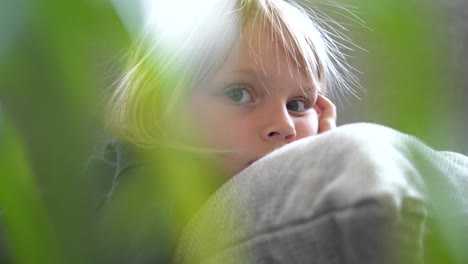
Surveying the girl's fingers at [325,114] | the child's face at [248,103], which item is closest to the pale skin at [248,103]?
the child's face at [248,103]

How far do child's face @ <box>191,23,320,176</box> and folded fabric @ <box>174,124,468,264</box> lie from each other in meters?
0.15

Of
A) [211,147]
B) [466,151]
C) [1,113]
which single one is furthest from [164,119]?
[466,151]

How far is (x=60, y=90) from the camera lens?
314 millimetres

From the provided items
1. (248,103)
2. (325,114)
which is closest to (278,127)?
(248,103)

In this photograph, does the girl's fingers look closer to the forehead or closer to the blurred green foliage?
the forehead

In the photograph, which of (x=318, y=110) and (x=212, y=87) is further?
(x=318, y=110)

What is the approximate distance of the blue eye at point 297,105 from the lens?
0.59 m

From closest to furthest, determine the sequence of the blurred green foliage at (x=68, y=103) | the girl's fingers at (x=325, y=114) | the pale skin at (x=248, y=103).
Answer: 1. the blurred green foliage at (x=68, y=103)
2. the pale skin at (x=248, y=103)
3. the girl's fingers at (x=325, y=114)

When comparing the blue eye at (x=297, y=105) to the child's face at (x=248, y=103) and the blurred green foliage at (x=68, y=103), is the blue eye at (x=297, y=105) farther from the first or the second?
the blurred green foliage at (x=68, y=103)

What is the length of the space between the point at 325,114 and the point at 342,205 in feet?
1.28

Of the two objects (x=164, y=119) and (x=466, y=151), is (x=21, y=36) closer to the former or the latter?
(x=164, y=119)

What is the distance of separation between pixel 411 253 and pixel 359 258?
26 millimetres

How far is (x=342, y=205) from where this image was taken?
0.28m

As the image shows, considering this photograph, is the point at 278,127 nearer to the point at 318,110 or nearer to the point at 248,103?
the point at 248,103
